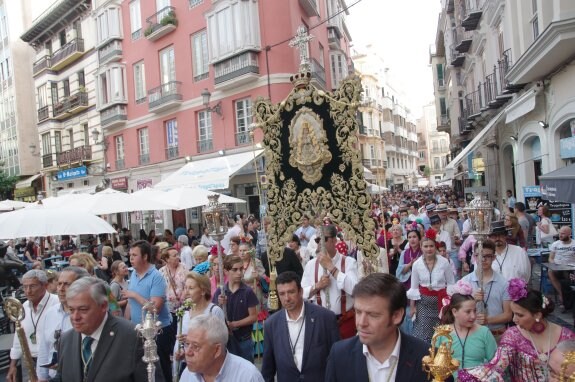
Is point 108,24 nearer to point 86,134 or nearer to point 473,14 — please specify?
point 86,134

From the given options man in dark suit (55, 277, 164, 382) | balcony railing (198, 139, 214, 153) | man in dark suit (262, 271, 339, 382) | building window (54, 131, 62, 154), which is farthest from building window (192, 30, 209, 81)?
man in dark suit (55, 277, 164, 382)

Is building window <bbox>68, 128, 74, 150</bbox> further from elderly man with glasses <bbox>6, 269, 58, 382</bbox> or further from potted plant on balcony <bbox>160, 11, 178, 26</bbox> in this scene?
elderly man with glasses <bbox>6, 269, 58, 382</bbox>

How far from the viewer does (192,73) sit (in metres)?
21.4

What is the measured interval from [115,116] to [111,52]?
3.50 m

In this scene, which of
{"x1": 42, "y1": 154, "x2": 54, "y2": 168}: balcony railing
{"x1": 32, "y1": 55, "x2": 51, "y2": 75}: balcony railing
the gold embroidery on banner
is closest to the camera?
the gold embroidery on banner

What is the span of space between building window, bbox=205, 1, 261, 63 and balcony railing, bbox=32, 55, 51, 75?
16.7m

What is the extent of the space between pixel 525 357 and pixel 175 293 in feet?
15.1

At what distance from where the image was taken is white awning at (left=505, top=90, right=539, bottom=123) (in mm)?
11969

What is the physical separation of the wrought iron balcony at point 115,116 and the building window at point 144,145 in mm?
1199

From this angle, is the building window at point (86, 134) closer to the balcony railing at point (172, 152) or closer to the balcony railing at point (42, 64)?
the balcony railing at point (42, 64)

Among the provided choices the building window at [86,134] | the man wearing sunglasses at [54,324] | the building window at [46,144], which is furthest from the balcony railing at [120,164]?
the man wearing sunglasses at [54,324]

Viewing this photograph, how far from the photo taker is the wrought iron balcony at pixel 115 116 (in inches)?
980


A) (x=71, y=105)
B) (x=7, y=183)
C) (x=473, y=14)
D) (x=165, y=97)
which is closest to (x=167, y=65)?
(x=165, y=97)

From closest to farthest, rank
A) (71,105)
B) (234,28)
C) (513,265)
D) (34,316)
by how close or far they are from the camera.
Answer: (34,316) < (513,265) < (234,28) < (71,105)
